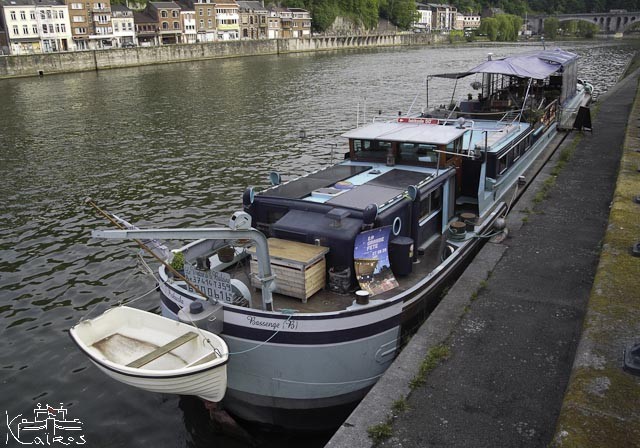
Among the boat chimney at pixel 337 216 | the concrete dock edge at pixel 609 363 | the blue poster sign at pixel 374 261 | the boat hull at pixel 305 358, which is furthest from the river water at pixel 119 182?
the concrete dock edge at pixel 609 363

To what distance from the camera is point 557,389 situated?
30.0 ft

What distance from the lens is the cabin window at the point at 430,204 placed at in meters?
14.4

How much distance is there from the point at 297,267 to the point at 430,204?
5086mm

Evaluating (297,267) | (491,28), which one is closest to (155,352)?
(297,267)

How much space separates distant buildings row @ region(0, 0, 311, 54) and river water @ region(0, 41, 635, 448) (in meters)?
31.7

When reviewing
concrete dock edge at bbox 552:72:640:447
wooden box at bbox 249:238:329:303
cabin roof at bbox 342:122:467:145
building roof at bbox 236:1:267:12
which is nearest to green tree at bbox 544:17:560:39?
building roof at bbox 236:1:267:12

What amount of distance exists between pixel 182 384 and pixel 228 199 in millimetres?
17006

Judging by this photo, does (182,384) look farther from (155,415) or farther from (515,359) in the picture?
(515,359)

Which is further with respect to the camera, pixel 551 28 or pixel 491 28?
pixel 551 28

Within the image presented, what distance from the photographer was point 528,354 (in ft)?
33.3

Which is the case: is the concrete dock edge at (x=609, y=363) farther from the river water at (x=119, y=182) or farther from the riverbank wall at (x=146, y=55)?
the riverbank wall at (x=146, y=55)

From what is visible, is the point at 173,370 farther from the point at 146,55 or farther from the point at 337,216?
the point at 146,55

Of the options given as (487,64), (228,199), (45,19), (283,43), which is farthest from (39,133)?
(283,43)

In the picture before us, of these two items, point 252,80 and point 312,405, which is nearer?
point 312,405
